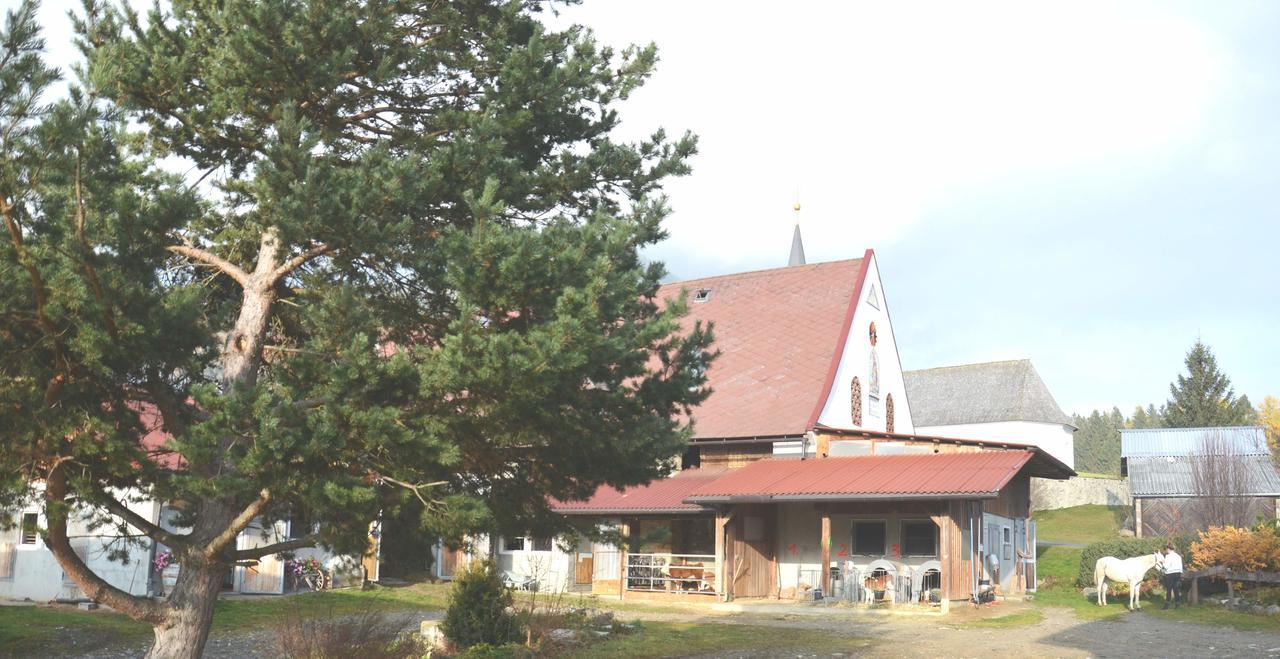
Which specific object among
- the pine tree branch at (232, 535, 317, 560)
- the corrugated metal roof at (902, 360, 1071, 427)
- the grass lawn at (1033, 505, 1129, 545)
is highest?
the corrugated metal roof at (902, 360, 1071, 427)

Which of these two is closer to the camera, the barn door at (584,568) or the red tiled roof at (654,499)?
the red tiled roof at (654,499)

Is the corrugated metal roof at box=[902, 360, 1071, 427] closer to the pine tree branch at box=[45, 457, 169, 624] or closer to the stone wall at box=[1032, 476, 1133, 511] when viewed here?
the stone wall at box=[1032, 476, 1133, 511]

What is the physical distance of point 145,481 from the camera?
409 inches

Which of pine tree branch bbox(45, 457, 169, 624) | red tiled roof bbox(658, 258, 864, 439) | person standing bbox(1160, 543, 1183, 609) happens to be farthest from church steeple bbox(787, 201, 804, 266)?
pine tree branch bbox(45, 457, 169, 624)

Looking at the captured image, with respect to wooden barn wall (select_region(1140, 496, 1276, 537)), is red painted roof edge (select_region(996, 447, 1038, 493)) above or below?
above

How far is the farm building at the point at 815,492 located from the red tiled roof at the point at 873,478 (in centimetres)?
5

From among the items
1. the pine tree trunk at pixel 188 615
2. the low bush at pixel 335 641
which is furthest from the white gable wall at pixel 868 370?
the pine tree trunk at pixel 188 615

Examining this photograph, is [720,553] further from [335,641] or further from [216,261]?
[216,261]

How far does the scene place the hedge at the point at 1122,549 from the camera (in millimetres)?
28031

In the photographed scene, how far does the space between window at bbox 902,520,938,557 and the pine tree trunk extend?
17.5 meters

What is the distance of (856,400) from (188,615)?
21308 mm

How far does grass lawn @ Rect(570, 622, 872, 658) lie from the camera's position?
1583cm

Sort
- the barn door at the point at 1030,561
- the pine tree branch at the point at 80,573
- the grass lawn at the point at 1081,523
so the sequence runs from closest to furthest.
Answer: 1. the pine tree branch at the point at 80,573
2. the barn door at the point at 1030,561
3. the grass lawn at the point at 1081,523

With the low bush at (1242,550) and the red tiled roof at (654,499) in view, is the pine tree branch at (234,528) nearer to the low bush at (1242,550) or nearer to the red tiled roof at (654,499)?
the red tiled roof at (654,499)
